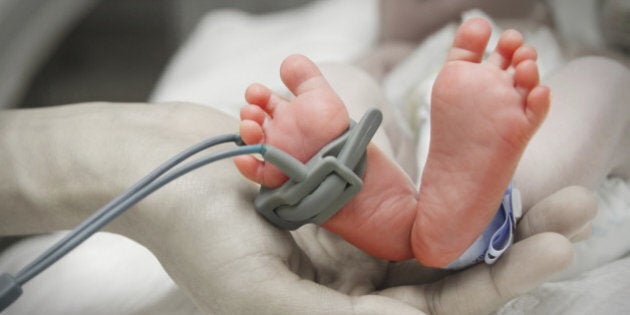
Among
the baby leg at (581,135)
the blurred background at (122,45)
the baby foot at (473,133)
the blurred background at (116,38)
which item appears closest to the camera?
the baby foot at (473,133)

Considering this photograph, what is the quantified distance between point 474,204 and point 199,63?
2.78ft

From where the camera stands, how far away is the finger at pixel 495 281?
48cm

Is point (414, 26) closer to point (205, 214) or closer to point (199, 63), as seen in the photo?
point (199, 63)

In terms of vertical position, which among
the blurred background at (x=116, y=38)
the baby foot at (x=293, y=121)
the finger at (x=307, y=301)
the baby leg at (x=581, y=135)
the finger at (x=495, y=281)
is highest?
the blurred background at (x=116, y=38)

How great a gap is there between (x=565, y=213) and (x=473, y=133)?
4.7 inches

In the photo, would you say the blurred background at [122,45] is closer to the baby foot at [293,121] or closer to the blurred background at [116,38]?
the blurred background at [116,38]

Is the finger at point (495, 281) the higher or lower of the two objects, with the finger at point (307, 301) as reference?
lower

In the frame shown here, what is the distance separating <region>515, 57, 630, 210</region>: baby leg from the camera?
Answer: 596 mm

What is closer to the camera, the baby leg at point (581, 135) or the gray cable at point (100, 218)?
the gray cable at point (100, 218)

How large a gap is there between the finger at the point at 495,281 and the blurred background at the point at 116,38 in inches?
18.2

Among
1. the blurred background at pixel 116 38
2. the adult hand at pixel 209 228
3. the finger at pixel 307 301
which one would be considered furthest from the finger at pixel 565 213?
the blurred background at pixel 116 38

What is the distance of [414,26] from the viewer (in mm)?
1107

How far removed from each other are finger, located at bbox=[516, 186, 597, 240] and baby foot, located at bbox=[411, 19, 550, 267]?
6 cm

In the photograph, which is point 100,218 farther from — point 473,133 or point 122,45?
point 122,45
